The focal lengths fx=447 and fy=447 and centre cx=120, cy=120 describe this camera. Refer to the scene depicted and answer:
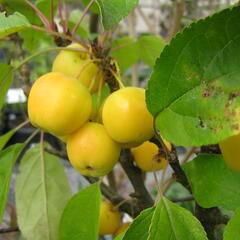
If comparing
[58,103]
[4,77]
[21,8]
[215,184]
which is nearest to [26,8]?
[21,8]

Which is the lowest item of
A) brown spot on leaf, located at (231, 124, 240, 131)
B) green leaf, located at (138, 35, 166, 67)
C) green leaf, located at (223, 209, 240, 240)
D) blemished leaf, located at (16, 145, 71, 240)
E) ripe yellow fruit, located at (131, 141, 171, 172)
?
blemished leaf, located at (16, 145, 71, 240)

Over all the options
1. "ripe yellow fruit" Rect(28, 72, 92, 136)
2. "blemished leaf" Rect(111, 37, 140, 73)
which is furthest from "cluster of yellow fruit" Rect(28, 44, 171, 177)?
"blemished leaf" Rect(111, 37, 140, 73)

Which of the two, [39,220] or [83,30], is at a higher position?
[83,30]

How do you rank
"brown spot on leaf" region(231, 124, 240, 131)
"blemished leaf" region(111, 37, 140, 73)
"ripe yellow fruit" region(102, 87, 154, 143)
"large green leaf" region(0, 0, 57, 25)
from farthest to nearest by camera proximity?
"blemished leaf" region(111, 37, 140, 73), "large green leaf" region(0, 0, 57, 25), "ripe yellow fruit" region(102, 87, 154, 143), "brown spot on leaf" region(231, 124, 240, 131)

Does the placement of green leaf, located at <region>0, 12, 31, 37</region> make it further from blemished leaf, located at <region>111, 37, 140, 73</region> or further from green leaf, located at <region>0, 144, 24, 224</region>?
blemished leaf, located at <region>111, 37, 140, 73</region>

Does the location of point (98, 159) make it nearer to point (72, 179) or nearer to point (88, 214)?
point (88, 214)

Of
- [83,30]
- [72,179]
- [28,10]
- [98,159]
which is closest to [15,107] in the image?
[72,179]
